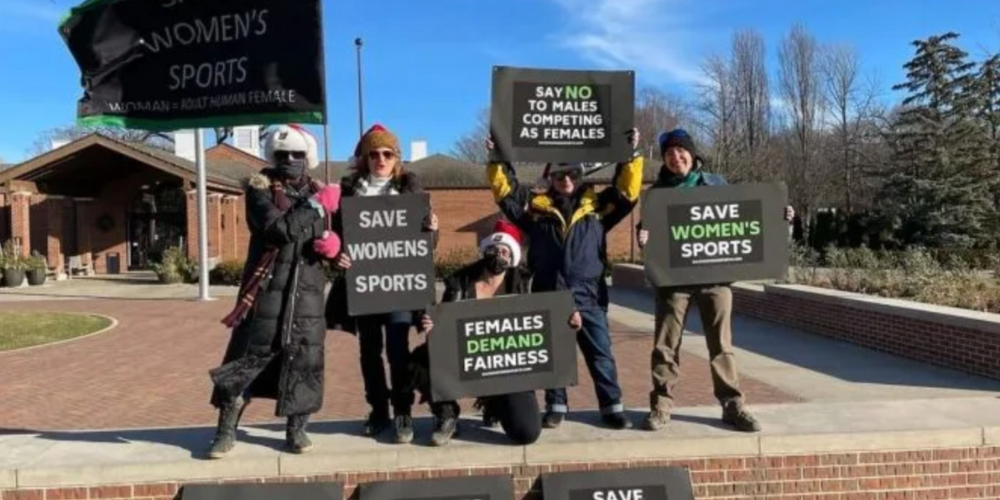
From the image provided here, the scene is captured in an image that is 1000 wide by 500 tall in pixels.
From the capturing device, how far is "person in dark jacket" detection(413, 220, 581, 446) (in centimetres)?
459

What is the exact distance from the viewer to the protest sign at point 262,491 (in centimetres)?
424

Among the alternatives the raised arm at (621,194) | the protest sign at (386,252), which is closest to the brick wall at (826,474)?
the protest sign at (386,252)

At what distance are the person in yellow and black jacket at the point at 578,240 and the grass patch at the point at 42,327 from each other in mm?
10295

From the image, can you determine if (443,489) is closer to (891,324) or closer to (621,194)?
(621,194)

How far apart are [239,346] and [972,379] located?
758 cm

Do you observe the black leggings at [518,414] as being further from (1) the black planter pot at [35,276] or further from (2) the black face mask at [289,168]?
(1) the black planter pot at [35,276]

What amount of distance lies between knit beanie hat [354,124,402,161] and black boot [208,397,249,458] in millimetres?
1498

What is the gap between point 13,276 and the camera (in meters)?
26.6

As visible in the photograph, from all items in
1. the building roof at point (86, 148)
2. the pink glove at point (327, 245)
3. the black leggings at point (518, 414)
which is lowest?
the black leggings at point (518, 414)

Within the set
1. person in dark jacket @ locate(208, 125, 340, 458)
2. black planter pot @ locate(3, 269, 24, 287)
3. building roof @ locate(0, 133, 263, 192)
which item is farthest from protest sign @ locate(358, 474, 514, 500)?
black planter pot @ locate(3, 269, 24, 287)

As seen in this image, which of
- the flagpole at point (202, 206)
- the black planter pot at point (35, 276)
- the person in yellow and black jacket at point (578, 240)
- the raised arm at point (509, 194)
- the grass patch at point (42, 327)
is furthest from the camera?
the black planter pot at point (35, 276)

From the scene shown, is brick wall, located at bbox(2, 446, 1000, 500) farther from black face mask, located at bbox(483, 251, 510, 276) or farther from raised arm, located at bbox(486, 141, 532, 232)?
raised arm, located at bbox(486, 141, 532, 232)

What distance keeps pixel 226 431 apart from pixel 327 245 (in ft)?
3.61

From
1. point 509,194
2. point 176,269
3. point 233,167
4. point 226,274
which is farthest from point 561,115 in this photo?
point 233,167
